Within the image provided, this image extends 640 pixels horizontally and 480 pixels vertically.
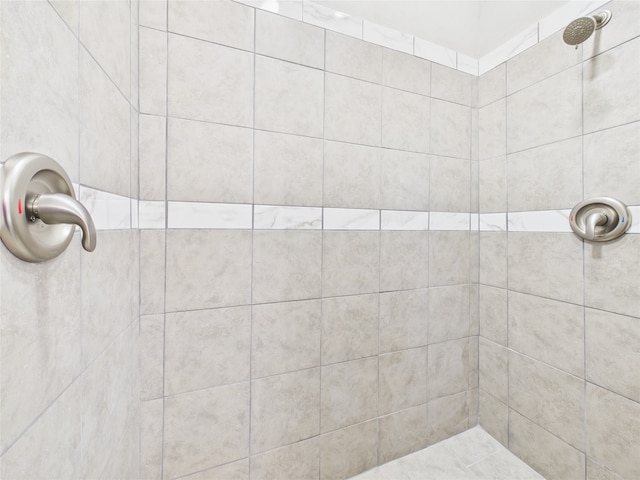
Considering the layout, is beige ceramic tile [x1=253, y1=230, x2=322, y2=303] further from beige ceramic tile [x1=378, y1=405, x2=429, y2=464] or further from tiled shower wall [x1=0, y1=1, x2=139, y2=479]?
beige ceramic tile [x1=378, y1=405, x2=429, y2=464]

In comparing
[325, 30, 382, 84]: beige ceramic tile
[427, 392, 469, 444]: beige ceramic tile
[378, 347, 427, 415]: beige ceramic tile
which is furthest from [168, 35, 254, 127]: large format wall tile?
[427, 392, 469, 444]: beige ceramic tile

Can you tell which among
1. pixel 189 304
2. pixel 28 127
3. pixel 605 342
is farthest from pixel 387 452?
pixel 28 127

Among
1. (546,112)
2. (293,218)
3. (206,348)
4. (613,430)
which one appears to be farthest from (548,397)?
(206,348)

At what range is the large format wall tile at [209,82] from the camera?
100 centimetres

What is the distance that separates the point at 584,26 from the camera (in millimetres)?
1001

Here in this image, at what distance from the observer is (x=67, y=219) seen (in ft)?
1.19

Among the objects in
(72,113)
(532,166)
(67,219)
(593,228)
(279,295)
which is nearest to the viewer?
(67,219)

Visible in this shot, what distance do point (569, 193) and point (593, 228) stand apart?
24 cm

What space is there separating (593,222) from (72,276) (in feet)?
4.93

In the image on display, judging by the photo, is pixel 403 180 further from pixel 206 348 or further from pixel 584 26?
pixel 206 348

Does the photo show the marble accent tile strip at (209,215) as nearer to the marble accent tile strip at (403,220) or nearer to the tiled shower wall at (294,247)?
the tiled shower wall at (294,247)

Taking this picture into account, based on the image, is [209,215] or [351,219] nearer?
[209,215]

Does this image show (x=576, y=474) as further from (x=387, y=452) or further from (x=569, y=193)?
(x=569, y=193)

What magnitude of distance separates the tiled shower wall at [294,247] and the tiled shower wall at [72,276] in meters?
0.12
